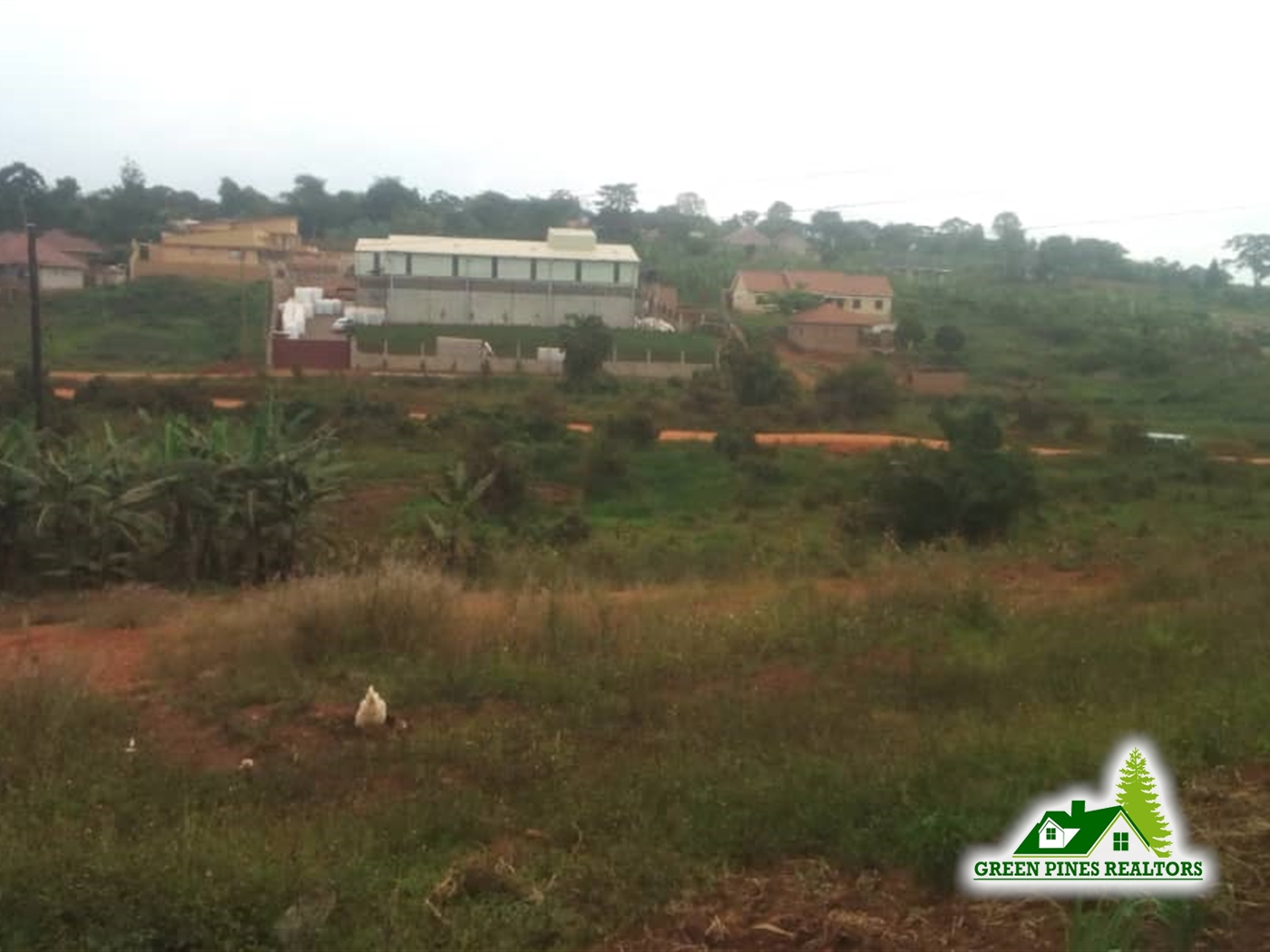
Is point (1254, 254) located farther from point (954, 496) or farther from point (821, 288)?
point (954, 496)

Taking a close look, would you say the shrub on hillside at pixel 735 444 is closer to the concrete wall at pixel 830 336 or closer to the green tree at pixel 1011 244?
the concrete wall at pixel 830 336

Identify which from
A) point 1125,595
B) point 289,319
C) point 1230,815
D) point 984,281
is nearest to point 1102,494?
point 1125,595

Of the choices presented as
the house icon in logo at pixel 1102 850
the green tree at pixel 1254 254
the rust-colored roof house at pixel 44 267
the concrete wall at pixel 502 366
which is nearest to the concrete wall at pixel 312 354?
the concrete wall at pixel 502 366

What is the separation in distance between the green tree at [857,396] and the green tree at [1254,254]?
45.8 m

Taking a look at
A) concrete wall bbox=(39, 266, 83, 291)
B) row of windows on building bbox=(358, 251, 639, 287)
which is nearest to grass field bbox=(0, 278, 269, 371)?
concrete wall bbox=(39, 266, 83, 291)

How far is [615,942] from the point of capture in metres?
4.19

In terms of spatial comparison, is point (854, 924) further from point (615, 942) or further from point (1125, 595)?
point (1125, 595)

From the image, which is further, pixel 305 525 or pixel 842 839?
pixel 305 525

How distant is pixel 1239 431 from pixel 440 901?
31378 mm

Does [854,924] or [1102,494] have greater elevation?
[854,924]

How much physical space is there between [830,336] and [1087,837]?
43.1m

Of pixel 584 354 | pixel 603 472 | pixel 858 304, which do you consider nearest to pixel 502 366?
pixel 584 354

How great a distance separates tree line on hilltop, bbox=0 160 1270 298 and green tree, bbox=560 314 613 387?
16871mm

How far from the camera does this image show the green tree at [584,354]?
38.2 m
